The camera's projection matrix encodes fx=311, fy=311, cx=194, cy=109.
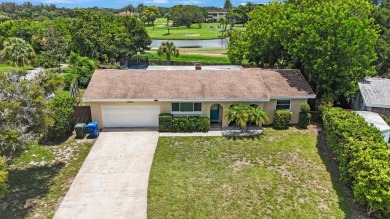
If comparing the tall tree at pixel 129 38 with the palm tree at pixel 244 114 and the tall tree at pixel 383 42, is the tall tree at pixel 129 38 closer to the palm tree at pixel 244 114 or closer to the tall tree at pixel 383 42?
the palm tree at pixel 244 114

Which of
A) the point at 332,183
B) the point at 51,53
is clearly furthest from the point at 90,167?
the point at 51,53

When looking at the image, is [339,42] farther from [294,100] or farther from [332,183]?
[332,183]

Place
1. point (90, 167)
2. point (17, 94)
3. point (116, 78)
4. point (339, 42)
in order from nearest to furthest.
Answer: point (17, 94) < point (90, 167) < point (339, 42) < point (116, 78)

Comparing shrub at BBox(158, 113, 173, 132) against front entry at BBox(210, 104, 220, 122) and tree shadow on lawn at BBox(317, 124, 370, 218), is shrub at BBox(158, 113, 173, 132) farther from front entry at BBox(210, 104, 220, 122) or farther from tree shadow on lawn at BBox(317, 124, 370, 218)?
tree shadow on lawn at BBox(317, 124, 370, 218)

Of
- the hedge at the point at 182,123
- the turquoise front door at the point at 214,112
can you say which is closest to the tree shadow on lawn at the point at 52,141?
the hedge at the point at 182,123

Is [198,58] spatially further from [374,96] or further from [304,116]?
[374,96]
